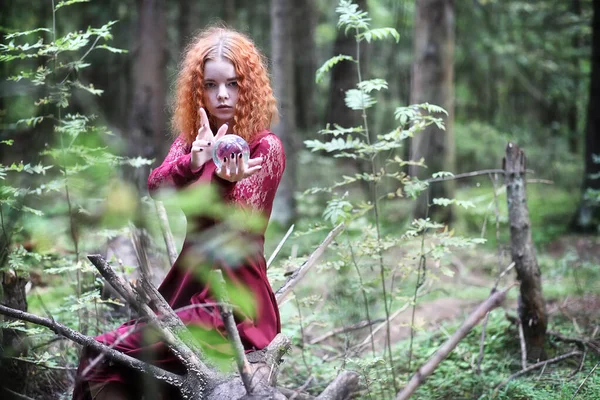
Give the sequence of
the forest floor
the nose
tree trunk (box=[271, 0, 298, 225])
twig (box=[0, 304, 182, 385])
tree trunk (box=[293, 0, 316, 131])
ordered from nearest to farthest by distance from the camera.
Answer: twig (box=[0, 304, 182, 385])
the nose
the forest floor
tree trunk (box=[271, 0, 298, 225])
tree trunk (box=[293, 0, 316, 131])

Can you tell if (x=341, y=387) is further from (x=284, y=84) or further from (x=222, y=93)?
(x=284, y=84)

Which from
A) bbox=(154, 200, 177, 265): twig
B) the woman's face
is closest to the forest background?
bbox=(154, 200, 177, 265): twig

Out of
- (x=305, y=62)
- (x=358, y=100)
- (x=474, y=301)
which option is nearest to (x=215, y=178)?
(x=358, y=100)

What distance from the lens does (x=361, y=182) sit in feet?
38.0

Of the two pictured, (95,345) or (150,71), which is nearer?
(95,345)

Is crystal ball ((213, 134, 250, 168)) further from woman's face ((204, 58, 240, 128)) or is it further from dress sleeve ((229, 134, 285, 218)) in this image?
woman's face ((204, 58, 240, 128))

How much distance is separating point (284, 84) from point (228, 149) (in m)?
7.51

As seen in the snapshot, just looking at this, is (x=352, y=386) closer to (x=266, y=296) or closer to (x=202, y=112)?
(x=266, y=296)

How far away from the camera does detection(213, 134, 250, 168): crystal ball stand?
2271 millimetres

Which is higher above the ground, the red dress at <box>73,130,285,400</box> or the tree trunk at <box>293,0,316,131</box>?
the tree trunk at <box>293,0,316,131</box>

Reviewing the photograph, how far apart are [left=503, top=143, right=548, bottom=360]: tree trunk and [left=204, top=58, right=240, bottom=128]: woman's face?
2.09m

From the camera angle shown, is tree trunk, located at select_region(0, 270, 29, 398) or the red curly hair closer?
the red curly hair

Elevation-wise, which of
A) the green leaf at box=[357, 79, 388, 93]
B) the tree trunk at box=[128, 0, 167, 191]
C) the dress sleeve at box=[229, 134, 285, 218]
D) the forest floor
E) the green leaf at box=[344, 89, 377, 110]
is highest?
the tree trunk at box=[128, 0, 167, 191]

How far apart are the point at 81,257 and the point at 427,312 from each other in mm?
3353
